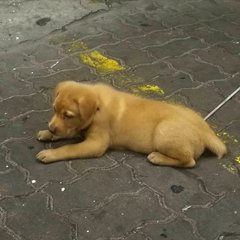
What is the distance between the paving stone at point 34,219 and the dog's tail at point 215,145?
109 cm

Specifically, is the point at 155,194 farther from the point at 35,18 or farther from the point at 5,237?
the point at 35,18

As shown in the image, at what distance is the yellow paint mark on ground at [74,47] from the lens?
487 centimetres

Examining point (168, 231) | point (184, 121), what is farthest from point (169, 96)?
point (168, 231)

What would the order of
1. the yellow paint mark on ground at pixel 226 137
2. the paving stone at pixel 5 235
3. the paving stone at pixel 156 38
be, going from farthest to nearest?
the paving stone at pixel 156 38 < the yellow paint mark on ground at pixel 226 137 < the paving stone at pixel 5 235

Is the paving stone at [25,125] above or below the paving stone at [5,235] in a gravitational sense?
below

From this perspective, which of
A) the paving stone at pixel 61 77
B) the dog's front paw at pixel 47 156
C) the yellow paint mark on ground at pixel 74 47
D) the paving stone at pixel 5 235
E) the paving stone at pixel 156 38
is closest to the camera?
the paving stone at pixel 5 235

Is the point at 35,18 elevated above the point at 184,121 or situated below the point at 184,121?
below

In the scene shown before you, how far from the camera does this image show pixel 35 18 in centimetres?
553

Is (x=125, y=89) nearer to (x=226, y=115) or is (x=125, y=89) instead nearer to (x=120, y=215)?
(x=226, y=115)

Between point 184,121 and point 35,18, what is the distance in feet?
9.40

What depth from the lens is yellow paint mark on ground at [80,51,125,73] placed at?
4.55 metres

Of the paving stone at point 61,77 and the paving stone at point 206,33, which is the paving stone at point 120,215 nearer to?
the paving stone at point 61,77

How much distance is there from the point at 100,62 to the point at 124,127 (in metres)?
1.48

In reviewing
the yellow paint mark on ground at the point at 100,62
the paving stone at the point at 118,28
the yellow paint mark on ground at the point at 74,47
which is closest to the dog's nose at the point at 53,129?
the yellow paint mark on ground at the point at 100,62
